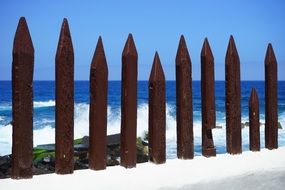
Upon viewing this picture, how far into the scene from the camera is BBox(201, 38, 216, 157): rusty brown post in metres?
2.75

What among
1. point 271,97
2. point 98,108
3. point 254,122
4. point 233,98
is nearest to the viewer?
point 98,108

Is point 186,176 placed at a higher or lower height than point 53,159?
higher

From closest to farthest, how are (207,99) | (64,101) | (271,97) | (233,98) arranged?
(64,101) < (207,99) < (233,98) < (271,97)

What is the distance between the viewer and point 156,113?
2.52 meters

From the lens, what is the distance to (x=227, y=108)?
2.88 metres

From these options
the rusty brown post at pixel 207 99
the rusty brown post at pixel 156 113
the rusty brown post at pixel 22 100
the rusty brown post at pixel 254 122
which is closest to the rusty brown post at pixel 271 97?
the rusty brown post at pixel 254 122

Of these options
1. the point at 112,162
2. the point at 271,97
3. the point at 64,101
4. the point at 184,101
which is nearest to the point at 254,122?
the point at 271,97

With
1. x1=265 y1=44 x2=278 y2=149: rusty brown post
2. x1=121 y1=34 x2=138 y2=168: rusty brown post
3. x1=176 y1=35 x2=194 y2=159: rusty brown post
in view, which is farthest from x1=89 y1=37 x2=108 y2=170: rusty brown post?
x1=265 y1=44 x2=278 y2=149: rusty brown post

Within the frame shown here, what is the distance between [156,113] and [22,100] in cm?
86

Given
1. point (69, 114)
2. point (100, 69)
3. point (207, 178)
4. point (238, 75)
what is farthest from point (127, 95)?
point (238, 75)

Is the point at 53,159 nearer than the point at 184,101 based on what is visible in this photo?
No

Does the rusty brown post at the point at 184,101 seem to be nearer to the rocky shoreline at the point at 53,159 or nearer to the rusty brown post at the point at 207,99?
the rusty brown post at the point at 207,99

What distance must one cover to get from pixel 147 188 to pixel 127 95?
57 cm

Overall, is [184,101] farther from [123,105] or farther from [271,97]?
[271,97]
